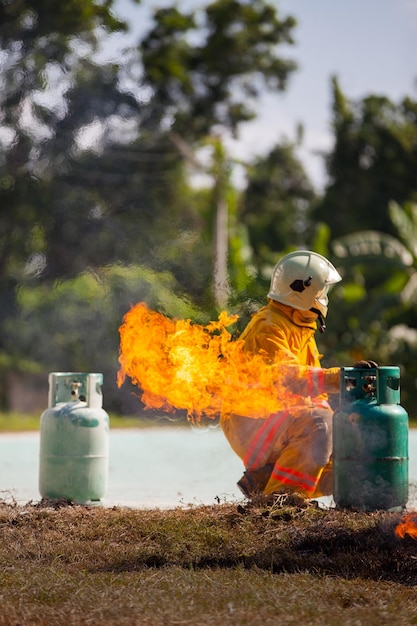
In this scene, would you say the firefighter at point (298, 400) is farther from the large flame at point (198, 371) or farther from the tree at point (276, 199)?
the tree at point (276, 199)

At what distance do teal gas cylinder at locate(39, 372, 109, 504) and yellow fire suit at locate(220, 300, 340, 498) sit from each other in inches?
44.1

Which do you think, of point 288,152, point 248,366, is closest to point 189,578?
point 248,366

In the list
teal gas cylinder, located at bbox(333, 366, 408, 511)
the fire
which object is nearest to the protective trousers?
teal gas cylinder, located at bbox(333, 366, 408, 511)

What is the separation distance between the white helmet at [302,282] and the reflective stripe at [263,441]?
2.72 ft

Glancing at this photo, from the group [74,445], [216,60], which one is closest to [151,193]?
[216,60]

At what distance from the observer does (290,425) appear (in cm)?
690

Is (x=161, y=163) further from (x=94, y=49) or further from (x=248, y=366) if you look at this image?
(x=248, y=366)

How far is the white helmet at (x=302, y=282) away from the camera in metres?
7.14

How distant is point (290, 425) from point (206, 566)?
5.77 ft

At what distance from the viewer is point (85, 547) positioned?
581cm

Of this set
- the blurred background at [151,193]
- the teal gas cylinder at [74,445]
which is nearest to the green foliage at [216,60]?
the blurred background at [151,193]

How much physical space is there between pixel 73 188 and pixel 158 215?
2127 millimetres

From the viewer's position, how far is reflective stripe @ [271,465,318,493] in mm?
6840

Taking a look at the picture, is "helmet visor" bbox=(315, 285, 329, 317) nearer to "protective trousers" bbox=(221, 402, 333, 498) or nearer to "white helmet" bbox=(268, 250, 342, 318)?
"white helmet" bbox=(268, 250, 342, 318)
